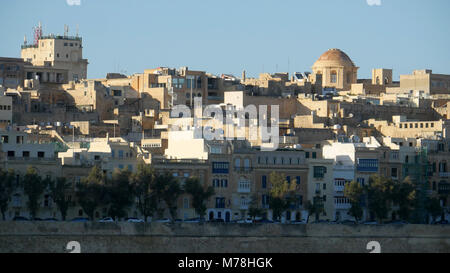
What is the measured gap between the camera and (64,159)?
7719 cm

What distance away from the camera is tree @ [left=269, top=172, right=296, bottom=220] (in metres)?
77.1

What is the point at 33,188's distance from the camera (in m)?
→ 72.7

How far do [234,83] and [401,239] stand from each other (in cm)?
3225

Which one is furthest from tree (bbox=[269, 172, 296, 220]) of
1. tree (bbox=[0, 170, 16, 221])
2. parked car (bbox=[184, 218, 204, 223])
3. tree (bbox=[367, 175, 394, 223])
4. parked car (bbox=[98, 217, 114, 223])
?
tree (bbox=[0, 170, 16, 221])

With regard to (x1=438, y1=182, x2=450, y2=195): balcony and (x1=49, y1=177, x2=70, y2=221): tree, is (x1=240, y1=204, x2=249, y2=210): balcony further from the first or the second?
(x1=438, y1=182, x2=450, y2=195): balcony

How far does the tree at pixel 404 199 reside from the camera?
259ft

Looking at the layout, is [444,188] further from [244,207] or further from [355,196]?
[244,207]

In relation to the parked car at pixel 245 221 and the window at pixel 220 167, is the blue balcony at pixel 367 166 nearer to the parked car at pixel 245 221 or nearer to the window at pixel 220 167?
the window at pixel 220 167

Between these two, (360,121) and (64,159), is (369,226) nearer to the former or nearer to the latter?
(64,159)

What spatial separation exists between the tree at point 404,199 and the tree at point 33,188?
1739cm

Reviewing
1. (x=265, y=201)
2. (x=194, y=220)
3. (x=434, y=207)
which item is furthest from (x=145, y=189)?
(x=434, y=207)

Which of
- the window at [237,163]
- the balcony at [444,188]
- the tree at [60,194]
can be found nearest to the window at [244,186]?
the window at [237,163]
